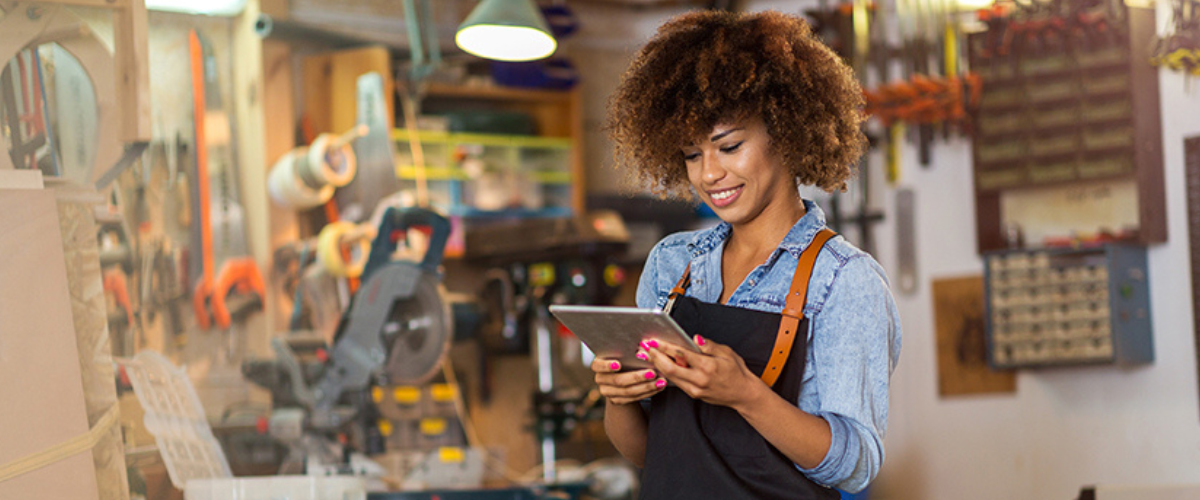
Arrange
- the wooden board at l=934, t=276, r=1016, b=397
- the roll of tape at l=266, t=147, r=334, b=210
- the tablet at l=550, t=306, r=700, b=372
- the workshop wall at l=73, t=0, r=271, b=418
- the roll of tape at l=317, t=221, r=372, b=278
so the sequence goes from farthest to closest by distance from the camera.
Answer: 1. the wooden board at l=934, t=276, r=1016, b=397
2. the roll of tape at l=317, t=221, r=372, b=278
3. the roll of tape at l=266, t=147, r=334, b=210
4. the workshop wall at l=73, t=0, r=271, b=418
5. the tablet at l=550, t=306, r=700, b=372

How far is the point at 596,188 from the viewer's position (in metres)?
7.50

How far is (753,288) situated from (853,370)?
20 centimetres

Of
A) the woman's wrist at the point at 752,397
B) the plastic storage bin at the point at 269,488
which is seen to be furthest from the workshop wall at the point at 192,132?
the woman's wrist at the point at 752,397

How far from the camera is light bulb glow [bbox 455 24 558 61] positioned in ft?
14.1

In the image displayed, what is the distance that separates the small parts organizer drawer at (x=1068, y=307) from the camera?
473cm

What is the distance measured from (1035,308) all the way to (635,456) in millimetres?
3663

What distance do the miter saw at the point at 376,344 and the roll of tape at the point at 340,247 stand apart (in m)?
0.24

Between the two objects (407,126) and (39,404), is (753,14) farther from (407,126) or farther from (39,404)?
(407,126)

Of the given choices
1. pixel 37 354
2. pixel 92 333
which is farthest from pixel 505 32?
pixel 37 354

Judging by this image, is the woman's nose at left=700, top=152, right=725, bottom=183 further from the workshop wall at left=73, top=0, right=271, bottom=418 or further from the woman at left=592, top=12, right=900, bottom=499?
the workshop wall at left=73, top=0, right=271, bottom=418

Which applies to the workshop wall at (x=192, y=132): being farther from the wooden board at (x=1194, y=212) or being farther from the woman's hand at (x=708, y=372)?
the wooden board at (x=1194, y=212)

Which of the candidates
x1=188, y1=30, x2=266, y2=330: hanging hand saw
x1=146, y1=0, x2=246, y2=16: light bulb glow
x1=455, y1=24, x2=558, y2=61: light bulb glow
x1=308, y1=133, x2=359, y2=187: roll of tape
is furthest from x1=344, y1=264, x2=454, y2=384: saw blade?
x1=146, y1=0, x2=246, y2=16: light bulb glow

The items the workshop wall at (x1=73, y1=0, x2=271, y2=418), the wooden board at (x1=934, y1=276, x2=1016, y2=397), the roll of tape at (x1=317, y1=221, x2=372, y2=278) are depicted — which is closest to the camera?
the workshop wall at (x1=73, y1=0, x2=271, y2=418)

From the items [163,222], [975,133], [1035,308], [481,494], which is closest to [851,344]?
[163,222]
